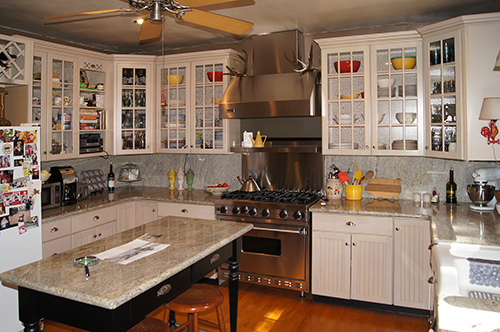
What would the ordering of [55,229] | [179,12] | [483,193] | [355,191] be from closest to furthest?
1. [179,12]
2. [483,193]
3. [55,229]
4. [355,191]

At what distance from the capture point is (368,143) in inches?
144

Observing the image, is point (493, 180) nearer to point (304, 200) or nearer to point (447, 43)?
point (447, 43)

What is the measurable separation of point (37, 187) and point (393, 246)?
2929mm

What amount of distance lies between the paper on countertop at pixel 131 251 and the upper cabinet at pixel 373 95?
217 centimetres

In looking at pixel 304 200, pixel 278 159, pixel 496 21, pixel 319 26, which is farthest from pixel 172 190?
pixel 496 21

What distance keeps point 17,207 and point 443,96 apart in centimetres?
351

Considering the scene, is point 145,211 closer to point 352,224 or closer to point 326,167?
point 326,167

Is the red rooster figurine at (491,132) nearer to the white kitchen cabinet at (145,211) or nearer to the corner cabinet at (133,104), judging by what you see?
the white kitchen cabinet at (145,211)

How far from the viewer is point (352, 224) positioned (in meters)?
3.38

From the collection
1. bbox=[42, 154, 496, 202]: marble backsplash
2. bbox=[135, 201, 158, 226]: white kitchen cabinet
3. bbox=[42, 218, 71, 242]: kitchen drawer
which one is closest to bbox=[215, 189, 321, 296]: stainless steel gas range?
bbox=[42, 154, 496, 202]: marble backsplash

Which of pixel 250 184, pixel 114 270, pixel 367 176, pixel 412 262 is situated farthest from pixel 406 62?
pixel 114 270

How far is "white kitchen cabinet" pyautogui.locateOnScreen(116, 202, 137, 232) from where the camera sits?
4.11m

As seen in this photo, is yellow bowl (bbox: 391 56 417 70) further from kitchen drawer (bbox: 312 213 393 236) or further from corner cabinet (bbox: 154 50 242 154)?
corner cabinet (bbox: 154 50 242 154)

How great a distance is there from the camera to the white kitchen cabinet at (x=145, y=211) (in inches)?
166
